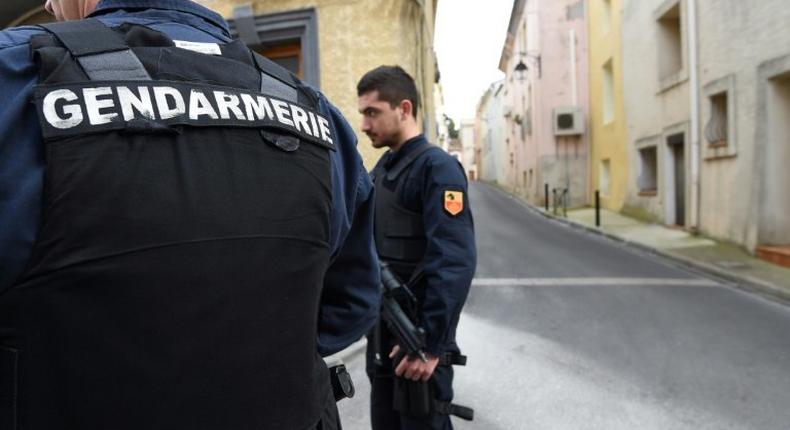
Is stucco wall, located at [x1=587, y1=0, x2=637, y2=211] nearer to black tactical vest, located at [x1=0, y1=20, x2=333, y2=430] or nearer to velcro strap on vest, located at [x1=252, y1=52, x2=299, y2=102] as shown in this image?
velcro strap on vest, located at [x1=252, y1=52, x2=299, y2=102]

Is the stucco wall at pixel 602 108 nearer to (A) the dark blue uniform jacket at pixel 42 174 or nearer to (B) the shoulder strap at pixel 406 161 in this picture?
(B) the shoulder strap at pixel 406 161

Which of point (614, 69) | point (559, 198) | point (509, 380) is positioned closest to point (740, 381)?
point (509, 380)

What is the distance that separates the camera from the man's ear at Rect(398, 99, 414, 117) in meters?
2.59

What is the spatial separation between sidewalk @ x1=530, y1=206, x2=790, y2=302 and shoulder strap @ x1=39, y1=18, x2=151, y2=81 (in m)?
7.48

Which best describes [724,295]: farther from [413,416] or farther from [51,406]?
[51,406]

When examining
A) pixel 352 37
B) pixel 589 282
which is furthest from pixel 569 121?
pixel 352 37

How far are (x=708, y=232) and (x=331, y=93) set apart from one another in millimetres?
8570

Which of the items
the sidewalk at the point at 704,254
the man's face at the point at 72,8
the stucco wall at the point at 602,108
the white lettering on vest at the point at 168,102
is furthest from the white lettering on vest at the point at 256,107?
the stucco wall at the point at 602,108

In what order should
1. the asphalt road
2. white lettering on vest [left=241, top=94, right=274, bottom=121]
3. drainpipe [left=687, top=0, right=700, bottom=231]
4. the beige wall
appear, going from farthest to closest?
drainpipe [left=687, top=0, right=700, bottom=231], the beige wall, the asphalt road, white lettering on vest [left=241, top=94, right=274, bottom=121]

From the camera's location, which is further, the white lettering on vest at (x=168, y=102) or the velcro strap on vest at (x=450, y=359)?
the velcro strap on vest at (x=450, y=359)

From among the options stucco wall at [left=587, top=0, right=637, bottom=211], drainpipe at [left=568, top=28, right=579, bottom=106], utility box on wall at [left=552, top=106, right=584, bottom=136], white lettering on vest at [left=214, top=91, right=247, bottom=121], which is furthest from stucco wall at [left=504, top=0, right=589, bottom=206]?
white lettering on vest at [left=214, top=91, right=247, bottom=121]

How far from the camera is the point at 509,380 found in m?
4.31

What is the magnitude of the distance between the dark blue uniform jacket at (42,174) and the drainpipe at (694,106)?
1185 cm

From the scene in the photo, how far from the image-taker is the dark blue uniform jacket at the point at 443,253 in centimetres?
229
